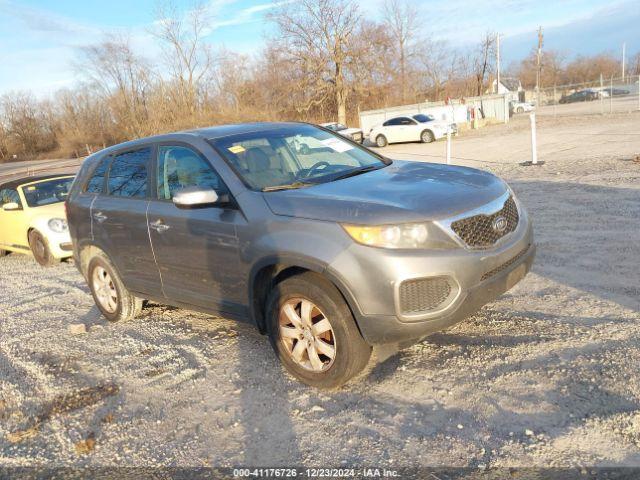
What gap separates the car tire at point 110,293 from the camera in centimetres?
527

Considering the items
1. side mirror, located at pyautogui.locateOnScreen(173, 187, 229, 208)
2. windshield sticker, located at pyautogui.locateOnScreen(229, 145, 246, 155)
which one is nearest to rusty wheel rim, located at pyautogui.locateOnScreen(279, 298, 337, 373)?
side mirror, located at pyautogui.locateOnScreen(173, 187, 229, 208)

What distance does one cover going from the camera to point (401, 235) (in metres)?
3.21

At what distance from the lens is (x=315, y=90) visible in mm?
46219

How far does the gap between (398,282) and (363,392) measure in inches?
35.5

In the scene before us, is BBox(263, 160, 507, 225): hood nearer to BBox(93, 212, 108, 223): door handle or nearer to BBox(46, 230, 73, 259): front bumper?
BBox(93, 212, 108, 223): door handle

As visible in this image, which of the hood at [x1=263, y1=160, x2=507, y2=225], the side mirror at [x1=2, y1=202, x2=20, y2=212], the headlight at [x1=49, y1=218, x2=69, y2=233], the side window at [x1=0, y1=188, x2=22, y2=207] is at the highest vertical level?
the hood at [x1=263, y1=160, x2=507, y2=225]

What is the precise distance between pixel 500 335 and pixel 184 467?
2.49 m

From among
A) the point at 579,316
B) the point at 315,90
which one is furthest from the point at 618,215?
the point at 315,90

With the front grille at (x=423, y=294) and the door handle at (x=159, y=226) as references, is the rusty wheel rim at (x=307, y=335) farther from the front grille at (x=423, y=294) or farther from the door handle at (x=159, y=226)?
the door handle at (x=159, y=226)

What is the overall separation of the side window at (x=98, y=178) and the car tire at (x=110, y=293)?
681 millimetres

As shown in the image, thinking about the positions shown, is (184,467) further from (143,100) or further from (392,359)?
(143,100)

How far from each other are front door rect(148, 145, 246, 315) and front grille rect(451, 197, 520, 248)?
150 centimetres

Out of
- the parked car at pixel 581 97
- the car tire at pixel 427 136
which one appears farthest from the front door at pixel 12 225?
the parked car at pixel 581 97

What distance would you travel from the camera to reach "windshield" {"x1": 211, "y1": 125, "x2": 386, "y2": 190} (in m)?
4.03
